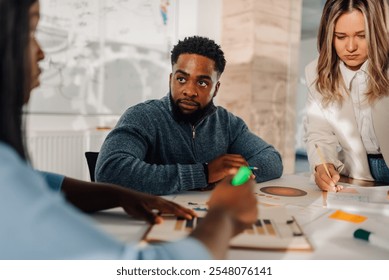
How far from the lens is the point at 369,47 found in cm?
132

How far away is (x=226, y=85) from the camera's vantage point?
2924mm

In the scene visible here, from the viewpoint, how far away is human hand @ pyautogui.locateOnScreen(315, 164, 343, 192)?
3.37ft

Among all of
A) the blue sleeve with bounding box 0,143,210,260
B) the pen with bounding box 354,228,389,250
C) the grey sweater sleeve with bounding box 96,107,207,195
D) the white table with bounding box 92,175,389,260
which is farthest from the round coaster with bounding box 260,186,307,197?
the blue sleeve with bounding box 0,143,210,260

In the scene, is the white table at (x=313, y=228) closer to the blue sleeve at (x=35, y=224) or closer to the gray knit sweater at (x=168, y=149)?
the gray knit sweater at (x=168, y=149)

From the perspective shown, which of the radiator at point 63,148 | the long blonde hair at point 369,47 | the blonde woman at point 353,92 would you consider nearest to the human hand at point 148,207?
the blonde woman at point 353,92

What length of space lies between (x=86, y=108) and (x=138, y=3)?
0.89 m

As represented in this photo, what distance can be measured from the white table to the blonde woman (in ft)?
1.43

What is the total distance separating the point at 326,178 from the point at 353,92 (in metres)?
0.50

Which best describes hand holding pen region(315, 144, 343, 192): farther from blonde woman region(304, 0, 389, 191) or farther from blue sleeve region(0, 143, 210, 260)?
blue sleeve region(0, 143, 210, 260)

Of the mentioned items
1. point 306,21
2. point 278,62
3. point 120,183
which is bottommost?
point 120,183

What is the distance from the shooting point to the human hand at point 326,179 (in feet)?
3.37

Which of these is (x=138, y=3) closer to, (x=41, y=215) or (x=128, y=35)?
(x=128, y=35)

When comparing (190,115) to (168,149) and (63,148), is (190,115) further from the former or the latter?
(63,148)

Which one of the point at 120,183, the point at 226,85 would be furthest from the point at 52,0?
the point at 120,183
